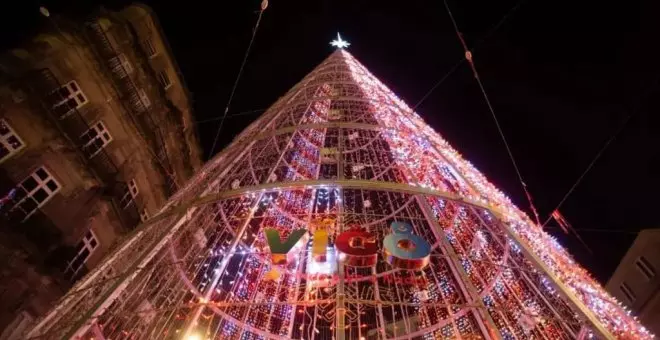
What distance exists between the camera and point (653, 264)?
51.7 ft

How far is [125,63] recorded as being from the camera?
15.0 metres

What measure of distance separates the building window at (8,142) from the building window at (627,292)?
2098cm

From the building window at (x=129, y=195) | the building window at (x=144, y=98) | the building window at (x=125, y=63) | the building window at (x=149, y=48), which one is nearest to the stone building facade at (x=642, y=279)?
the building window at (x=129, y=195)

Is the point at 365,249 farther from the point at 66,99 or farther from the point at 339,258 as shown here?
the point at 66,99

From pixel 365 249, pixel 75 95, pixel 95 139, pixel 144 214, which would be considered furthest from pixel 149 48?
pixel 365 249

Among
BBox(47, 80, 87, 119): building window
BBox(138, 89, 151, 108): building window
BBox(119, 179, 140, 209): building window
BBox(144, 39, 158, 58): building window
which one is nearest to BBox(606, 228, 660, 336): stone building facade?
BBox(119, 179, 140, 209): building window

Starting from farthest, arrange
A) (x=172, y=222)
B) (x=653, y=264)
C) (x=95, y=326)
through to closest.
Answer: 1. (x=653, y=264)
2. (x=172, y=222)
3. (x=95, y=326)

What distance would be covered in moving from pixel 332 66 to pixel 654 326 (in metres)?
13.8

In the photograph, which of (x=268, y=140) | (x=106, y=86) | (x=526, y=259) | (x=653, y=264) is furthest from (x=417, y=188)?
(x=653, y=264)

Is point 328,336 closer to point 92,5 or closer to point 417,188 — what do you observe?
point 417,188

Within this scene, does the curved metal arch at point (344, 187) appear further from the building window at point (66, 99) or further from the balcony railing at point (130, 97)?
the balcony railing at point (130, 97)

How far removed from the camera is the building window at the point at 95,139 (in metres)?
12.6

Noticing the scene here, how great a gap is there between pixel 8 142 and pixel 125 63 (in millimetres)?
5681

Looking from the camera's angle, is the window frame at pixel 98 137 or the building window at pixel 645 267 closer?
the window frame at pixel 98 137
